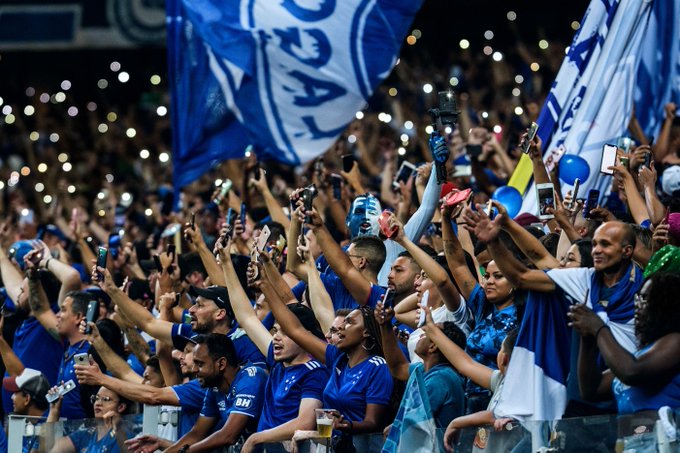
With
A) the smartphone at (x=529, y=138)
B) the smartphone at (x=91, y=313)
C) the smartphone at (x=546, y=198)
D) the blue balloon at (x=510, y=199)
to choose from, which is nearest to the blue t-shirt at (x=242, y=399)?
the smartphone at (x=91, y=313)

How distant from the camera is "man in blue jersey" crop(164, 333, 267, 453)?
809cm

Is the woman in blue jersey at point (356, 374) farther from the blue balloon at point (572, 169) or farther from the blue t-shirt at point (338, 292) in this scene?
the blue balloon at point (572, 169)

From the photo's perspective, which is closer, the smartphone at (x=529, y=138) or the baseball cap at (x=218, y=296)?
the smartphone at (x=529, y=138)

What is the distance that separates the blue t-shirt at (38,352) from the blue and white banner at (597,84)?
3747 millimetres

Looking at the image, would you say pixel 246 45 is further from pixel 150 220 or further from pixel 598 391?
pixel 598 391

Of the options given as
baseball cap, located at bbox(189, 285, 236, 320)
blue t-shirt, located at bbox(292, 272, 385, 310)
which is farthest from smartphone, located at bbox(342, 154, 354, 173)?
baseball cap, located at bbox(189, 285, 236, 320)

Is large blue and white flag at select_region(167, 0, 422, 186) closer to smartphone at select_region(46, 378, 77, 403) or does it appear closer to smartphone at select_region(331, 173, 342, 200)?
smartphone at select_region(331, 173, 342, 200)

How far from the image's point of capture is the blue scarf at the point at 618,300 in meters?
6.45

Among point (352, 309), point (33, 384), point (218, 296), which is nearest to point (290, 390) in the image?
point (352, 309)

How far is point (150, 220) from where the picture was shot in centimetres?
1465

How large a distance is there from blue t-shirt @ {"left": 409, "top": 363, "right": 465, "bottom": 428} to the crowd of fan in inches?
0.4

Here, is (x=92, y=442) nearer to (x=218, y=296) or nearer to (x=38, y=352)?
(x=218, y=296)

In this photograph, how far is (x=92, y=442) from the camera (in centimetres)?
888

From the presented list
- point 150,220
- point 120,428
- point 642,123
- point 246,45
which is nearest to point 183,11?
point 246,45
